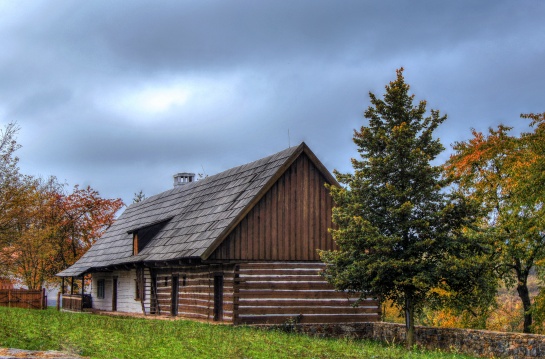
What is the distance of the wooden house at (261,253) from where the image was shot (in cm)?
2362

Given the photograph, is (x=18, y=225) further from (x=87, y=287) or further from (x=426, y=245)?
(x=87, y=287)

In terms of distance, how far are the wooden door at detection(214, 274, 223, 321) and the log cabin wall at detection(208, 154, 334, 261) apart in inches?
65.8

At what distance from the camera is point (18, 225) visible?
92.3 feet

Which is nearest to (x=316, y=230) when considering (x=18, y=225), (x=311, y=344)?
(x=311, y=344)

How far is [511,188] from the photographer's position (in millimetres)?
27750

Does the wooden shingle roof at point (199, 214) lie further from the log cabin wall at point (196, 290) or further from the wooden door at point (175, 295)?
the wooden door at point (175, 295)

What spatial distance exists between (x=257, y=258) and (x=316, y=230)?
2634 mm

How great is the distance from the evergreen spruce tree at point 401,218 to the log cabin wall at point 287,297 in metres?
3.72

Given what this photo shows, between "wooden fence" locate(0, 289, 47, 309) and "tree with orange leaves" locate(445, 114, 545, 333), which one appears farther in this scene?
"wooden fence" locate(0, 289, 47, 309)

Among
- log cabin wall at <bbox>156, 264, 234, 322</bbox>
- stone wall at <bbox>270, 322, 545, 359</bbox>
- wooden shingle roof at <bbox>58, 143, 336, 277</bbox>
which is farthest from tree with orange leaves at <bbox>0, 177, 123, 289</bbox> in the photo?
stone wall at <bbox>270, 322, 545, 359</bbox>

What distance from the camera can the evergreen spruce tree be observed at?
63.4ft

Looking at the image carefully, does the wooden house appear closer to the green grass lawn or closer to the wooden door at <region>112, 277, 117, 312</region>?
the green grass lawn

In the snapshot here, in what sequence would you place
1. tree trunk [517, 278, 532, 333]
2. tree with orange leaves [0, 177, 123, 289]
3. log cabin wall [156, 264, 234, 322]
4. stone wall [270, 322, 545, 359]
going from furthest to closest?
tree with orange leaves [0, 177, 123, 289]
tree trunk [517, 278, 532, 333]
log cabin wall [156, 264, 234, 322]
stone wall [270, 322, 545, 359]

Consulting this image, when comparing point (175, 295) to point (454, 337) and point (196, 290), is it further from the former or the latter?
point (454, 337)
